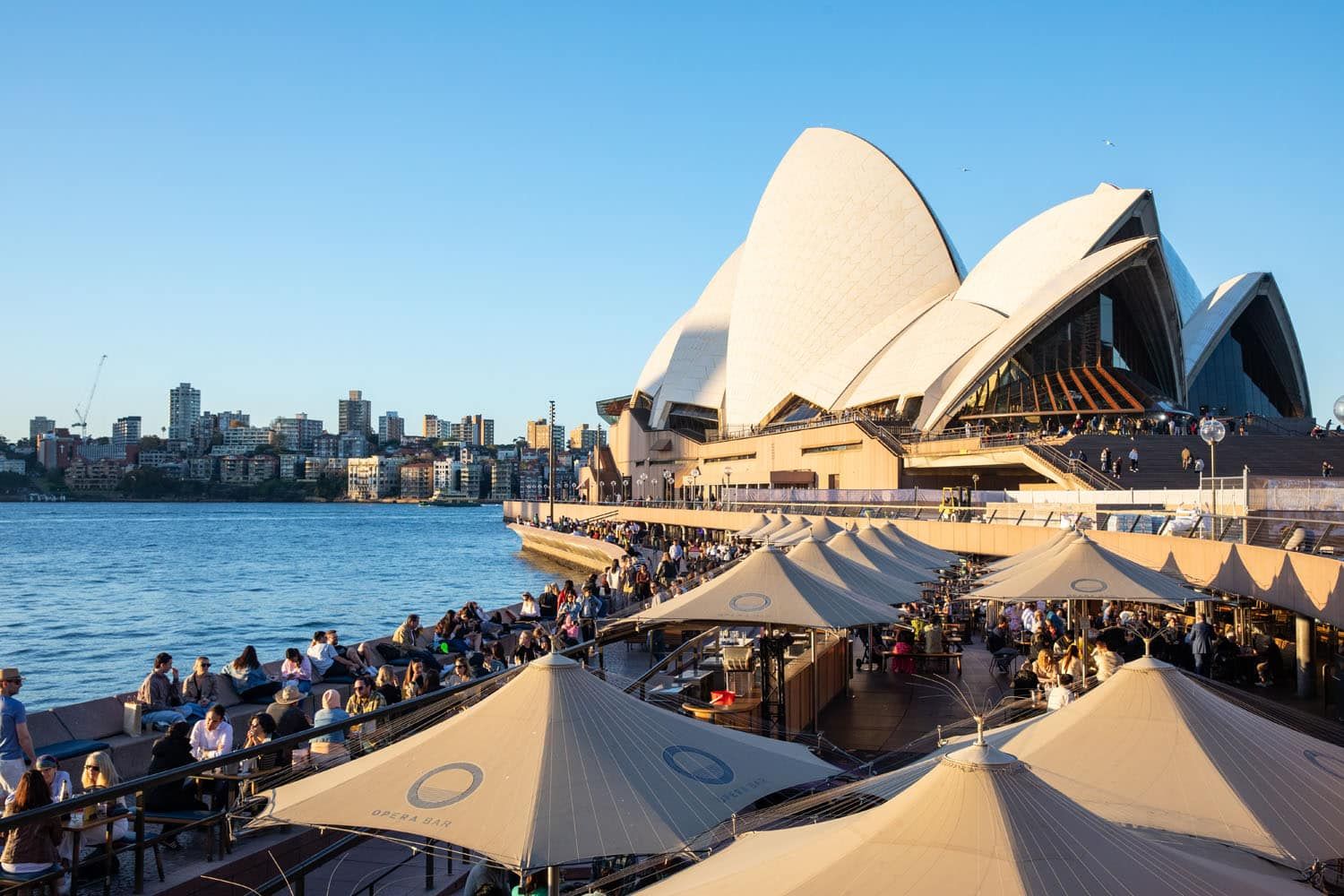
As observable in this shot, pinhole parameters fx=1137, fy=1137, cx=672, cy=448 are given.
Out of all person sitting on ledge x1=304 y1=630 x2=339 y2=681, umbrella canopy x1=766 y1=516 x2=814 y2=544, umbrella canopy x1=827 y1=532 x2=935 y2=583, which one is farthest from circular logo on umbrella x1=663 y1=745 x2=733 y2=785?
umbrella canopy x1=766 y1=516 x2=814 y2=544

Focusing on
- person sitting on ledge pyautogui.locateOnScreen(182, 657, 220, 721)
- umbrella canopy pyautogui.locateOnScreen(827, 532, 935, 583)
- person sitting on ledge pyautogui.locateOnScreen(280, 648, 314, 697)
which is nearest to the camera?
person sitting on ledge pyautogui.locateOnScreen(182, 657, 220, 721)

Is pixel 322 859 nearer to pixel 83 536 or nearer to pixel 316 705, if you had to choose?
pixel 316 705

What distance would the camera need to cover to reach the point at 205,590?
40438mm

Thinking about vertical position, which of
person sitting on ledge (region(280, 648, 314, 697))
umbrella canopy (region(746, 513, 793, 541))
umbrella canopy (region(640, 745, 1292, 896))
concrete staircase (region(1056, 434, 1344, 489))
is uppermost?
concrete staircase (region(1056, 434, 1344, 489))

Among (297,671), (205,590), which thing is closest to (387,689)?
(297,671)

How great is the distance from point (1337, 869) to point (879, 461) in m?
36.1

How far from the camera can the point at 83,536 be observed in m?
77.0

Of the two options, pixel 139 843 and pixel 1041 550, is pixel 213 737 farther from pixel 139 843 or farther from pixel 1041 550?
pixel 1041 550

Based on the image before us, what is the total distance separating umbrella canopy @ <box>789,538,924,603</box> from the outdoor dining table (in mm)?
7097

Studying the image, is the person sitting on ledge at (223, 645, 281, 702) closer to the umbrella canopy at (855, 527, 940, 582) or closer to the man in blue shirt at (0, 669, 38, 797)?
the man in blue shirt at (0, 669, 38, 797)

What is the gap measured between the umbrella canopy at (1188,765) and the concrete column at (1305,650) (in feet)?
28.4

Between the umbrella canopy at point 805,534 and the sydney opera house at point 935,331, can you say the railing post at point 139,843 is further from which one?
the sydney opera house at point 935,331

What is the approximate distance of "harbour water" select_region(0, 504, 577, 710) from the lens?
2550cm

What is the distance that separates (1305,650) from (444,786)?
1107 centimetres
